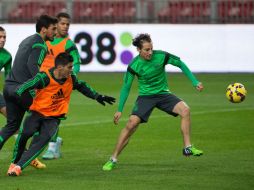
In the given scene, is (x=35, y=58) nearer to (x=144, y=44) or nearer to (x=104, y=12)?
(x=144, y=44)

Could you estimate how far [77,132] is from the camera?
1608cm

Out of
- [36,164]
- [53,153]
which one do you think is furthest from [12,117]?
[53,153]

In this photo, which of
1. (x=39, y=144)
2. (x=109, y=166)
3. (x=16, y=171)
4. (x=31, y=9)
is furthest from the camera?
(x=31, y=9)

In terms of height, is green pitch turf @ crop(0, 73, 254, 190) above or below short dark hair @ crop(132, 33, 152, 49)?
below

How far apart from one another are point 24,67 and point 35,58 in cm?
26

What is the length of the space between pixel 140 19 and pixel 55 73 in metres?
17.6

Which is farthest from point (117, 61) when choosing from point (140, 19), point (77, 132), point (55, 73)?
point (55, 73)

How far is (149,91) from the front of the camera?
1256cm

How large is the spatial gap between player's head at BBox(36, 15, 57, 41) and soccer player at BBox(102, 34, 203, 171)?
1196mm

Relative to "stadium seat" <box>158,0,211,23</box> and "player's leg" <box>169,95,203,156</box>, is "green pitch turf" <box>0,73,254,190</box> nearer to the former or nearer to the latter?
"player's leg" <box>169,95,203,156</box>

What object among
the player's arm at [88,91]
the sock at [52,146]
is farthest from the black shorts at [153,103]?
the sock at [52,146]

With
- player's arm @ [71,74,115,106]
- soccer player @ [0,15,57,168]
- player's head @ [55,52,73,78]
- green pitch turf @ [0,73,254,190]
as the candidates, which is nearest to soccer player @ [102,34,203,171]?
green pitch turf @ [0,73,254,190]

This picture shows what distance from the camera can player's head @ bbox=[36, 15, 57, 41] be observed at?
1163 cm

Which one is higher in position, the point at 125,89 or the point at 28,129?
the point at 125,89
